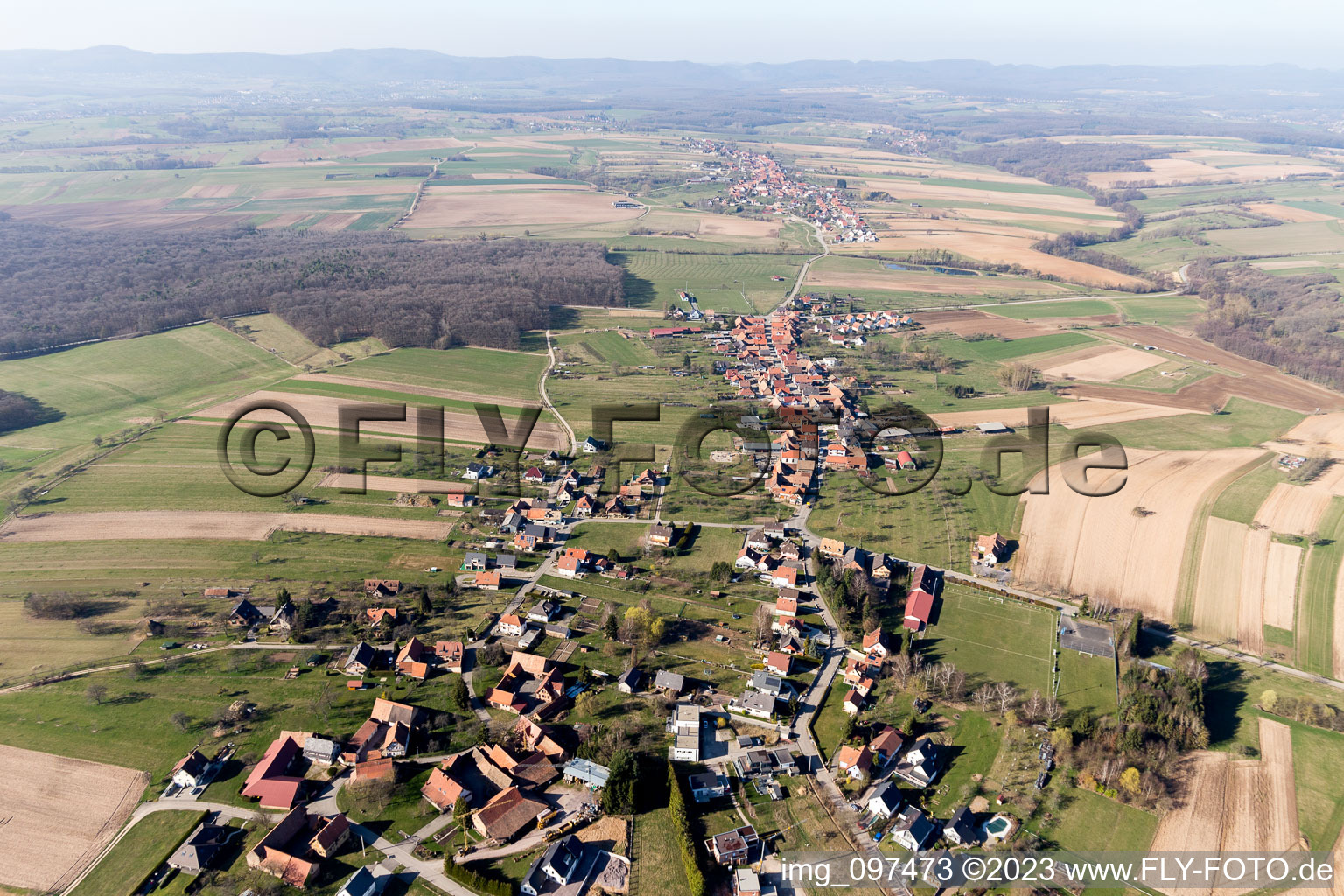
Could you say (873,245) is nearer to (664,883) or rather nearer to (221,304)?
(221,304)

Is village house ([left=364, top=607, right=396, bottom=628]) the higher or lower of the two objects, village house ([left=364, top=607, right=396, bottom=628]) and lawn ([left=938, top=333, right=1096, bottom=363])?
the lower

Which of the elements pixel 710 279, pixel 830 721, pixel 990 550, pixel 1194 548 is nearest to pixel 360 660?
pixel 830 721

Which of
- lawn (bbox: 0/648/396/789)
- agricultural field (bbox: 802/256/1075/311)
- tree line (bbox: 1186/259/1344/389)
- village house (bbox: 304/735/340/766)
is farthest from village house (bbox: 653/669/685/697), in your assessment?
tree line (bbox: 1186/259/1344/389)

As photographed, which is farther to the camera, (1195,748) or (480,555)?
(480,555)

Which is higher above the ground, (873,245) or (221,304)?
(873,245)

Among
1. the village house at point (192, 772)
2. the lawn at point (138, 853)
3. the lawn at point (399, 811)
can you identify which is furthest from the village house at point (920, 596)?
the lawn at point (138, 853)

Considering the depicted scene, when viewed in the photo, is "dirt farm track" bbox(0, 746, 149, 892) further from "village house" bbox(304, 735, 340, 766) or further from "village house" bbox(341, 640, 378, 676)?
"village house" bbox(341, 640, 378, 676)

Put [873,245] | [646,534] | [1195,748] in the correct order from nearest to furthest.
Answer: [1195,748] < [646,534] < [873,245]

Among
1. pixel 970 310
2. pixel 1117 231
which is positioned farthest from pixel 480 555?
pixel 1117 231
